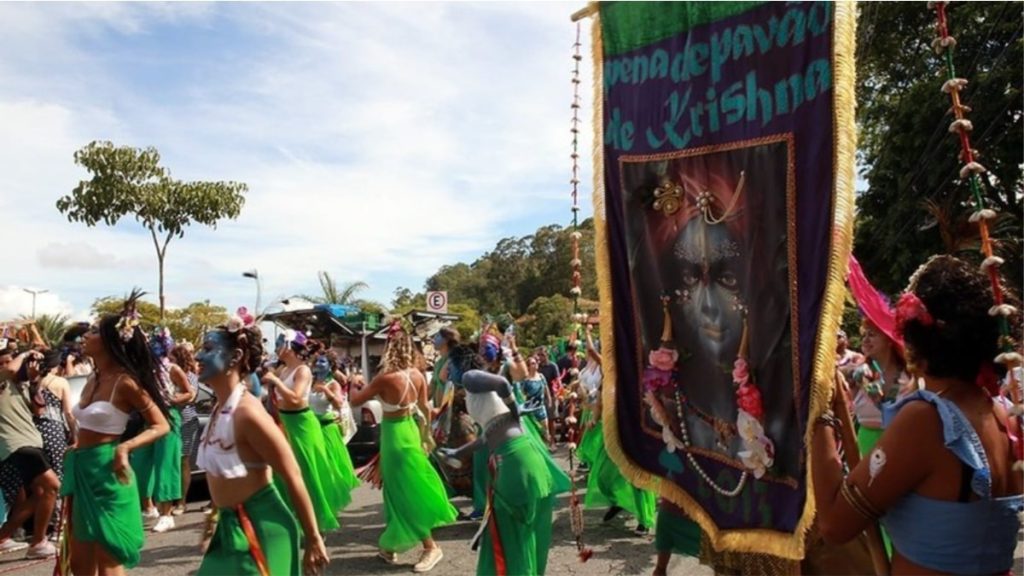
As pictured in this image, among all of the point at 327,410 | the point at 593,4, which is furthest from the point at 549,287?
the point at 593,4

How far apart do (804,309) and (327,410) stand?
5.65m

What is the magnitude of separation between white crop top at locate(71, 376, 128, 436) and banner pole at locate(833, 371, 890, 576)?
3.69 m

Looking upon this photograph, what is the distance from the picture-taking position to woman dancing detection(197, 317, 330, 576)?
3520 millimetres

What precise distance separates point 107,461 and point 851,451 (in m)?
3.73

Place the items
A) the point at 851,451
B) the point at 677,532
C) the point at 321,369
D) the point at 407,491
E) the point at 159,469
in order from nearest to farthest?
the point at 851,451 → the point at 677,532 → the point at 407,491 → the point at 159,469 → the point at 321,369

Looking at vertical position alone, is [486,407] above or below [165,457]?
above

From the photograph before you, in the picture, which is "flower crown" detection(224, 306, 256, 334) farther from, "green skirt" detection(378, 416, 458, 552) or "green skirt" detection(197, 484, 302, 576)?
"green skirt" detection(378, 416, 458, 552)

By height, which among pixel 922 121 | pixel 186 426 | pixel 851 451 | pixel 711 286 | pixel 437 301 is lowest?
pixel 186 426

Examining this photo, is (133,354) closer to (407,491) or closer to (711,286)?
(407,491)

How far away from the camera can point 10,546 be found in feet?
23.0

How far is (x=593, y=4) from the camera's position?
3480mm

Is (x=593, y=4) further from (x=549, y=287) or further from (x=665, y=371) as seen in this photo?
(x=549, y=287)

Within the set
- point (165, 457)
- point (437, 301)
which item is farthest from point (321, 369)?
point (437, 301)

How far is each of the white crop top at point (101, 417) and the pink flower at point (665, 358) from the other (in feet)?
9.90
